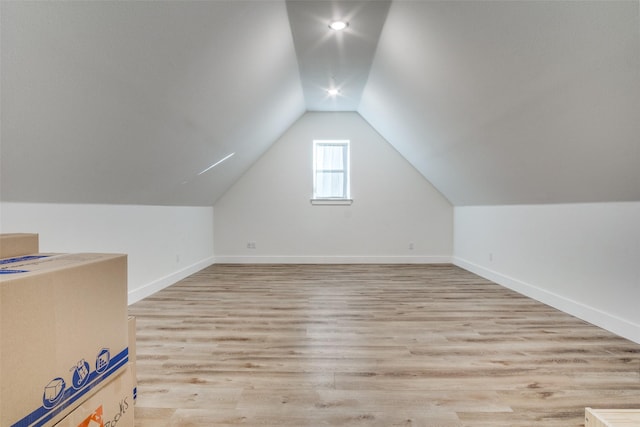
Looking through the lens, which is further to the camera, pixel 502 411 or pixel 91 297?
pixel 502 411

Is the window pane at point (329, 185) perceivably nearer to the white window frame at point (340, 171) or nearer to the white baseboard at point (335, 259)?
the white window frame at point (340, 171)

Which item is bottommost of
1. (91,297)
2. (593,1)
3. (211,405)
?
(211,405)

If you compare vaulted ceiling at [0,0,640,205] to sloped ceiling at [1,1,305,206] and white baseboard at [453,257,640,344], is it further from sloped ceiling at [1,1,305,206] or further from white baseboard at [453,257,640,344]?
white baseboard at [453,257,640,344]

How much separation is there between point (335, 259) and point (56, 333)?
4.69 metres

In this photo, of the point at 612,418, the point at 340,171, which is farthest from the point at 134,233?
the point at 612,418

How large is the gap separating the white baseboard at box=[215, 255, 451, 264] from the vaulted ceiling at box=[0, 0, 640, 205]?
193 cm

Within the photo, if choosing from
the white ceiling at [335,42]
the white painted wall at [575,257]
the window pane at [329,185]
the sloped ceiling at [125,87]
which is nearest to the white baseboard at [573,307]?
the white painted wall at [575,257]

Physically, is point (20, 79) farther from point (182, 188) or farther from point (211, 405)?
point (182, 188)

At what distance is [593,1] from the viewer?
1.32 meters

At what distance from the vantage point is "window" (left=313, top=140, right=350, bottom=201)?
5.56 m

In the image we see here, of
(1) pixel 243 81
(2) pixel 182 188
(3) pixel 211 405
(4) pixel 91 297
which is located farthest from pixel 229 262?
(4) pixel 91 297

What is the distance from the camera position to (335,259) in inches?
212

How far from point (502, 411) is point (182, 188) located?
3.63m

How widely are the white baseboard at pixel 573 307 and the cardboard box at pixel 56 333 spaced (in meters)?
3.24
